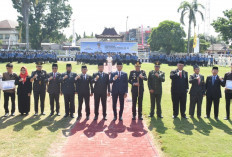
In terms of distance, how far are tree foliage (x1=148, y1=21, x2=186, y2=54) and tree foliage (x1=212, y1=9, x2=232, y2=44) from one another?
16429mm

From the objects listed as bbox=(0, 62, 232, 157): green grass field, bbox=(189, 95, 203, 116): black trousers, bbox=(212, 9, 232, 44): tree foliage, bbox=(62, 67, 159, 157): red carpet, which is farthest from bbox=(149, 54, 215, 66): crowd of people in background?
bbox=(62, 67, 159, 157): red carpet

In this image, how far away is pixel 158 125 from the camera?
7.30m

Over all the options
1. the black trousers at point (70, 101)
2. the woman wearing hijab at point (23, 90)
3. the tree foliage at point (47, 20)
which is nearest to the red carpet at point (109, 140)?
the black trousers at point (70, 101)

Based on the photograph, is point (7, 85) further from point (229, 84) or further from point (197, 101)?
point (229, 84)

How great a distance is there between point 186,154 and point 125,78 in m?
3.46

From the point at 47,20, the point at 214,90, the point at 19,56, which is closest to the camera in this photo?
the point at 214,90

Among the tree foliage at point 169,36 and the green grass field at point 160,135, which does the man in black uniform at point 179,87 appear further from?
the tree foliage at point 169,36

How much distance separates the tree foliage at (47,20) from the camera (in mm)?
48844

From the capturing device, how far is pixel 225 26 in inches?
1337

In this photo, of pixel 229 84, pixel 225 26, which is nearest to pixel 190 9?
pixel 225 26

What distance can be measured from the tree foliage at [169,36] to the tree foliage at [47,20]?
68.0ft

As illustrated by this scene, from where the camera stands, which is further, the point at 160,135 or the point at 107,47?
the point at 107,47

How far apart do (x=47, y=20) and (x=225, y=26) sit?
35.7m

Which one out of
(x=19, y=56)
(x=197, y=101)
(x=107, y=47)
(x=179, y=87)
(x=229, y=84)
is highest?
(x=107, y=47)
